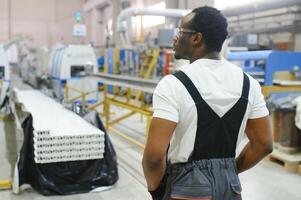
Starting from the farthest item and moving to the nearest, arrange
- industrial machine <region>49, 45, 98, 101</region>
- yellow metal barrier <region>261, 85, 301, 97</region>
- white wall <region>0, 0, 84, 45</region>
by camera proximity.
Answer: white wall <region>0, 0, 84, 45</region> → industrial machine <region>49, 45, 98, 101</region> → yellow metal barrier <region>261, 85, 301, 97</region>

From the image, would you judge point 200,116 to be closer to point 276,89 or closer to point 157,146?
point 157,146

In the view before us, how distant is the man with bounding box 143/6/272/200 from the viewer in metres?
A: 1.28

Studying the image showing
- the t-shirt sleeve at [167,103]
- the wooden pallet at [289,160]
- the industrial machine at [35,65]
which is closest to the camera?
the t-shirt sleeve at [167,103]

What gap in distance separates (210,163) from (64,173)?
2.51 meters

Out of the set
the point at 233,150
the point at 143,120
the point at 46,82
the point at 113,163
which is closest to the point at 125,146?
the point at 113,163

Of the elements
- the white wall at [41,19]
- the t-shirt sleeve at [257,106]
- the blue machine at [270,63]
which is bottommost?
the t-shirt sleeve at [257,106]

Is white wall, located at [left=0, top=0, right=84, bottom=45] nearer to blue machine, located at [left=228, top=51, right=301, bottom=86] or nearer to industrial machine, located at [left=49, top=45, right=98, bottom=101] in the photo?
industrial machine, located at [left=49, top=45, right=98, bottom=101]

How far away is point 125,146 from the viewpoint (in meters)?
5.43

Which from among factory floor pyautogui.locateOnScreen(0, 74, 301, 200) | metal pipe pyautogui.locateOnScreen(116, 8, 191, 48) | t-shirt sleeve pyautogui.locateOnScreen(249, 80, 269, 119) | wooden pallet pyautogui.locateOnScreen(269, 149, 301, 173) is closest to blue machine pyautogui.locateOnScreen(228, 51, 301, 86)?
wooden pallet pyautogui.locateOnScreen(269, 149, 301, 173)

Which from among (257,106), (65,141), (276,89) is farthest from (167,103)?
(276,89)

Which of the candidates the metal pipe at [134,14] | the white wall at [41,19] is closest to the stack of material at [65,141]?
the metal pipe at [134,14]

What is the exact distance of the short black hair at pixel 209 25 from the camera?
133 cm

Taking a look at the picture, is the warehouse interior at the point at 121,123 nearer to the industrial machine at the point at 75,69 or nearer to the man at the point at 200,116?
the industrial machine at the point at 75,69

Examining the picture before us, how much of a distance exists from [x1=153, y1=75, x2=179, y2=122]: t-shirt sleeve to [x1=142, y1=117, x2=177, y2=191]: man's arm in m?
0.02
